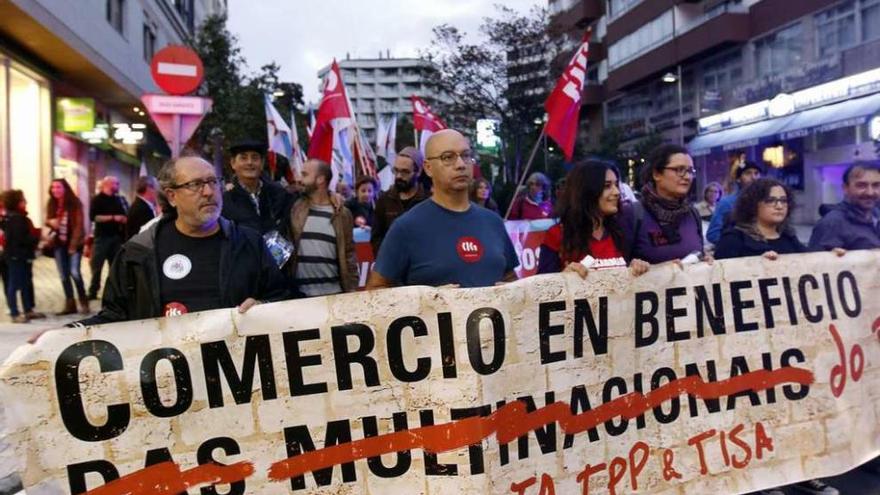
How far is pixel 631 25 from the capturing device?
1909 inches

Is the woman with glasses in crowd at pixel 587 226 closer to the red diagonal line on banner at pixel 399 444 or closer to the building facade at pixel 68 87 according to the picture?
the red diagonal line on banner at pixel 399 444

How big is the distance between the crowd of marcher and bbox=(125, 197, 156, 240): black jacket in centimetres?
435

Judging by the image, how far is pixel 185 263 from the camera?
129 inches

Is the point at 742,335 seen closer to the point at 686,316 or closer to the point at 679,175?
the point at 686,316

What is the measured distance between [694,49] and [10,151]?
32938mm

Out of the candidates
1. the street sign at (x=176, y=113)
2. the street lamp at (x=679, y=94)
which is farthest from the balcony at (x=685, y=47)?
the street sign at (x=176, y=113)

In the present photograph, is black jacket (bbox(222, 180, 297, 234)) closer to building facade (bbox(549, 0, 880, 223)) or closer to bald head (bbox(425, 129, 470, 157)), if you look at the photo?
bald head (bbox(425, 129, 470, 157))

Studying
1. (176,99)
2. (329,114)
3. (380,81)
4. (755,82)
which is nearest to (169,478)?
(176,99)

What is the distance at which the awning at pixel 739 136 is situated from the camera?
108ft

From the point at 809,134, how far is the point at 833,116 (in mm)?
2939

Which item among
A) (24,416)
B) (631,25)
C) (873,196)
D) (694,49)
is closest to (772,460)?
(873,196)

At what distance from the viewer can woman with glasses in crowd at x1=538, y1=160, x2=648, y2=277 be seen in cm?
408

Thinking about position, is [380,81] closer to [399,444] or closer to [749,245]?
[749,245]

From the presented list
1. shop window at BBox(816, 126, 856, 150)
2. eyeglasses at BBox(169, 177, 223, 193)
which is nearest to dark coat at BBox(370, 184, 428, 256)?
eyeglasses at BBox(169, 177, 223, 193)
